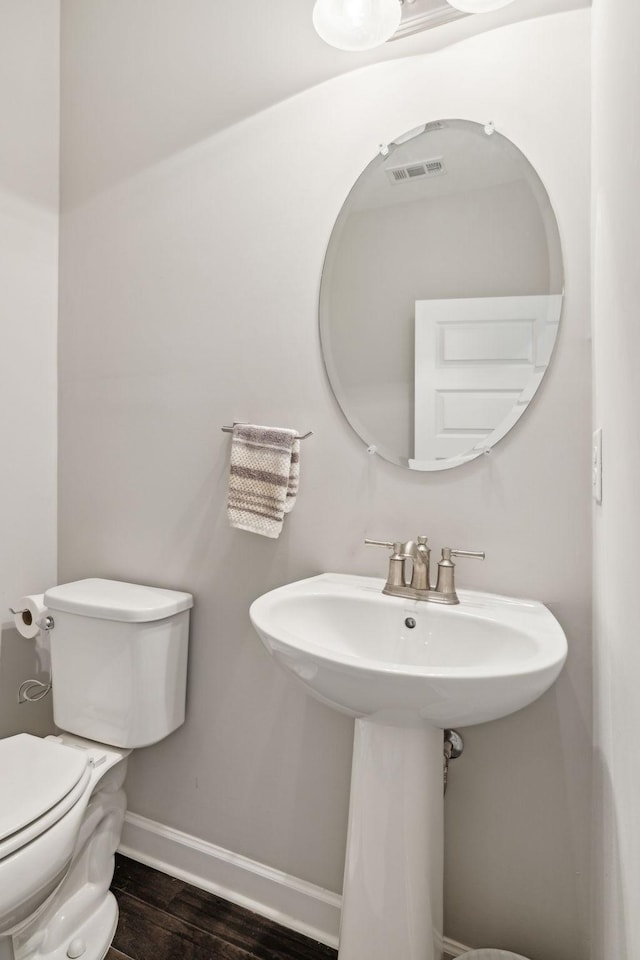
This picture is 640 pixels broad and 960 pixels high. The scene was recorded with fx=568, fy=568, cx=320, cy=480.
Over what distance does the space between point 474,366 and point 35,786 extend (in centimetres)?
130

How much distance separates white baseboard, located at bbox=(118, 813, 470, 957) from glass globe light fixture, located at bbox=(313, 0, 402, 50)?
6.66 feet

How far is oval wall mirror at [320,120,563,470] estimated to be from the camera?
1234 mm

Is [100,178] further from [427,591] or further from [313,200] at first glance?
[427,591]

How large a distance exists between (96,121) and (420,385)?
1.39m

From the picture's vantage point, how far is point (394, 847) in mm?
1047

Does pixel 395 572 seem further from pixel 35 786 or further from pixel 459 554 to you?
pixel 35 786

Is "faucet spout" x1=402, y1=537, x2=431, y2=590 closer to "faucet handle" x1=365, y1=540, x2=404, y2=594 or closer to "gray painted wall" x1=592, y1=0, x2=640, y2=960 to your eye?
"faucet handle" x1=365, y1=540, x2=404, y2=594

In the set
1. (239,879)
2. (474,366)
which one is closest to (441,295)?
(474,366)

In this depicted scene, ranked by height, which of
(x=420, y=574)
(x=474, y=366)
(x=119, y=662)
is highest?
(x=474, y=366)

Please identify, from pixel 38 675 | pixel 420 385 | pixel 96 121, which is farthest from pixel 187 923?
pixel 96 121

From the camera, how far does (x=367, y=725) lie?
1.07 meters

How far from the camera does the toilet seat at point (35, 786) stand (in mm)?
1058

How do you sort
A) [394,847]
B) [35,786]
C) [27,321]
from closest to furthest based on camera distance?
1. [394,847]
2. [35,786]
3. [27,321]

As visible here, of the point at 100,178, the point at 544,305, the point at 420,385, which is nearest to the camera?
the point at 544,305
